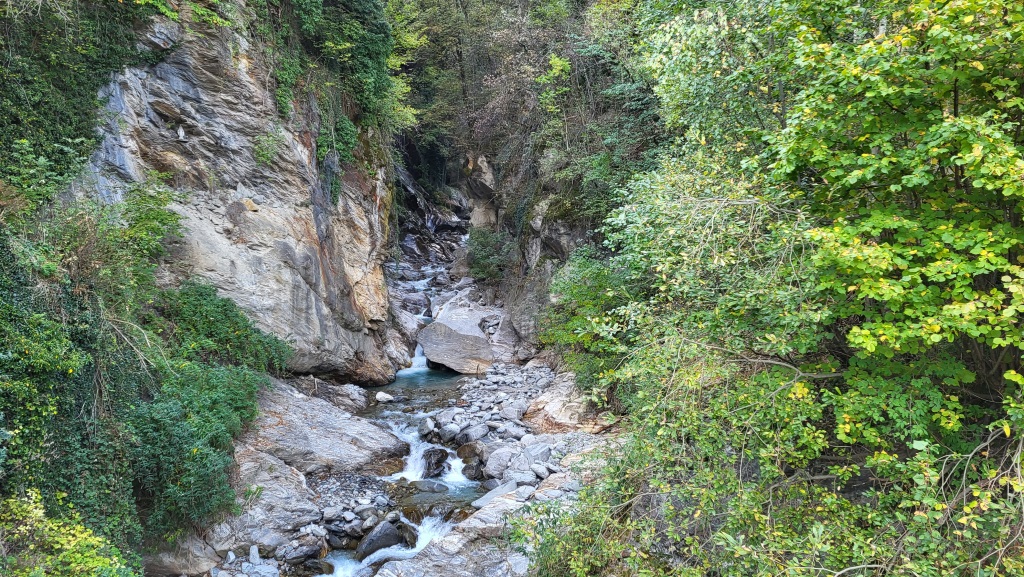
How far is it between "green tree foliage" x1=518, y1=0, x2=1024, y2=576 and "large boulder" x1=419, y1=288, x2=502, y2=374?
11.0 m

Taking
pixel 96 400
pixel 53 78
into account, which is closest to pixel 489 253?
pixel 53 78

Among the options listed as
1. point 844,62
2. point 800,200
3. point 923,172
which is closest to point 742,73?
point 800,200

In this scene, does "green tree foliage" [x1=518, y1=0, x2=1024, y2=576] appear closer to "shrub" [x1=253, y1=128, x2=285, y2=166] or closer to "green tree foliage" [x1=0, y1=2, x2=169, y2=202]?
"green tree foliage" [x1=0, y1=2, x2=169, y2=202]

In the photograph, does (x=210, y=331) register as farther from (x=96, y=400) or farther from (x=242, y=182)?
(x=96, y=400)

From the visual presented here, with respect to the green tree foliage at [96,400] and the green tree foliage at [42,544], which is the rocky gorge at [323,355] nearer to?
the green tree foliage at [96,400]

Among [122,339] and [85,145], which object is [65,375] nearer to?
[122,339]

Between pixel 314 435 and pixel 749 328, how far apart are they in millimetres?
7996

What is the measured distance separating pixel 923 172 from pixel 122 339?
789cm

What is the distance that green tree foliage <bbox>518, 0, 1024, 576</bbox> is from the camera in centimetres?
335

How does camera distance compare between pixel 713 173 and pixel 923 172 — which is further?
pixel 713 173

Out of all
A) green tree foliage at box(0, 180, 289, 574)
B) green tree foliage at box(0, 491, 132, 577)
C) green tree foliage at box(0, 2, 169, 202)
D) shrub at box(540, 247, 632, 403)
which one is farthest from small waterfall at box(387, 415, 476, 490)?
Answer: green tree foliage at box(0, 2, 169, 202)

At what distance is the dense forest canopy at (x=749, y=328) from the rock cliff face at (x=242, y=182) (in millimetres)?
1138

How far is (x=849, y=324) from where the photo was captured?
4.89 metres

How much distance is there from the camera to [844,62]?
12.1 ft
